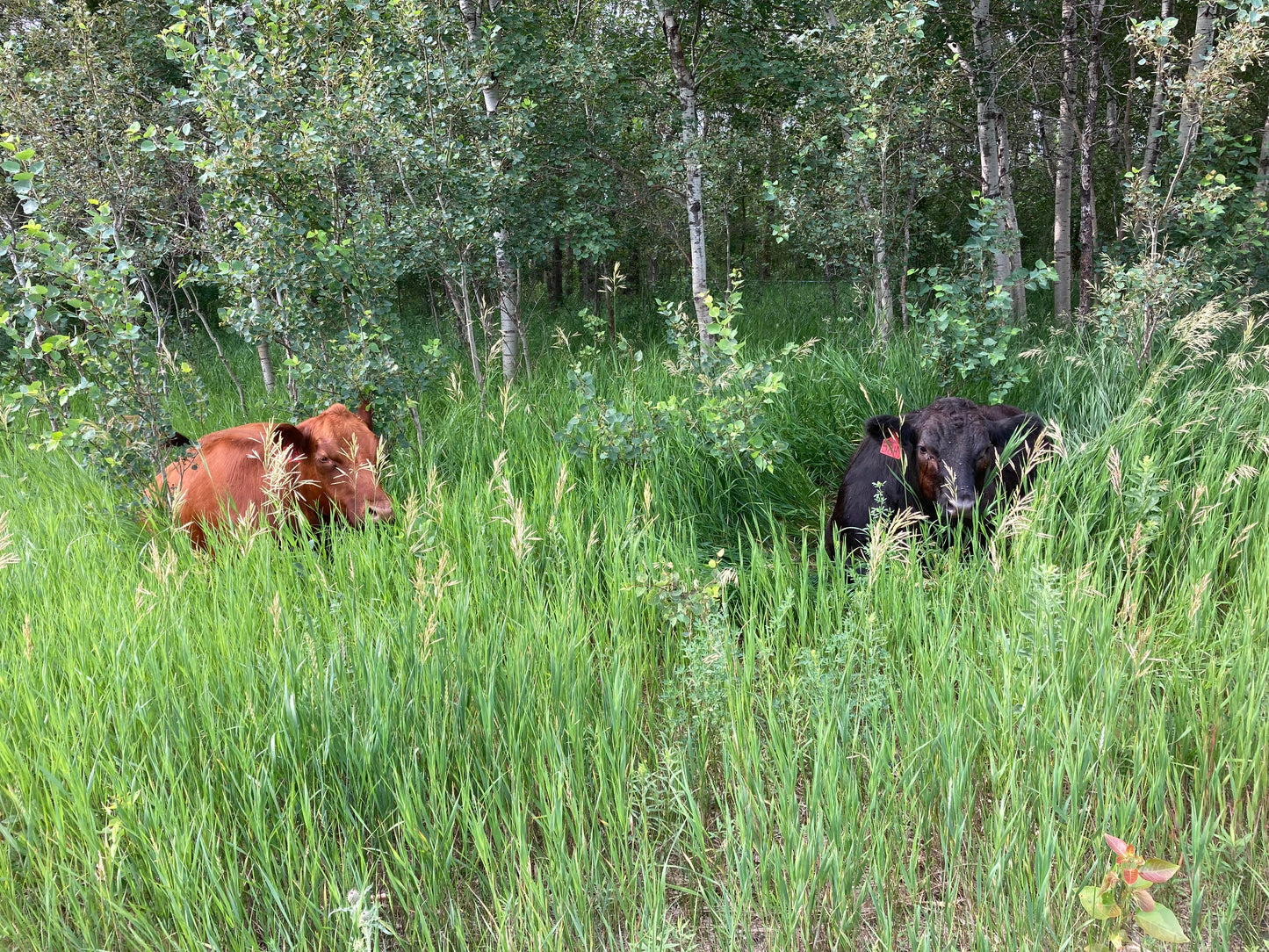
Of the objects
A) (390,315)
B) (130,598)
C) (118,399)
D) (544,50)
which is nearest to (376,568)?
(130,598)

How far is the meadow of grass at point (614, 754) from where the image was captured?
6.64 ft

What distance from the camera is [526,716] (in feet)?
8.18

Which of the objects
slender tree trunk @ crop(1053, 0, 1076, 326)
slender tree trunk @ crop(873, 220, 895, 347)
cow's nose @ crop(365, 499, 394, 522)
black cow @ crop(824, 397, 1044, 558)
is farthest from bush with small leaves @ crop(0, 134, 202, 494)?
slender tree trunk @ crop(1053, 0, 1076, 326)

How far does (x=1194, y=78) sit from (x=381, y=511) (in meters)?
6.44

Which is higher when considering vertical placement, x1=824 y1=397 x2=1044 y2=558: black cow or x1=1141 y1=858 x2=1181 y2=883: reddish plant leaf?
x1=824 y1=397 x2=1044 y2=558: black cow

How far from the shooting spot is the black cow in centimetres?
404

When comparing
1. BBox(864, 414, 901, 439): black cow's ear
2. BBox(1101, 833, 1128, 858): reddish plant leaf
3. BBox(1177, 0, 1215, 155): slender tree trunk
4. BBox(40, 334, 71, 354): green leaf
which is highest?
BBox(1177, 0, 1215, 155): slender tree trunk

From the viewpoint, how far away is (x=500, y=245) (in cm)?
786

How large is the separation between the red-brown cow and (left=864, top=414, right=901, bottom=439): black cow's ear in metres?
2.75

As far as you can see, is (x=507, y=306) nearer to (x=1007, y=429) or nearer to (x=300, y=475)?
(x=300, y=475)

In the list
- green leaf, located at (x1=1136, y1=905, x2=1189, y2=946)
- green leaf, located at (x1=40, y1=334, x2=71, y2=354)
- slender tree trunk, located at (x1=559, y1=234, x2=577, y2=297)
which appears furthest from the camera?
slender tree trunk, located at (x1=559, y1=234, x2=577, y2=297)

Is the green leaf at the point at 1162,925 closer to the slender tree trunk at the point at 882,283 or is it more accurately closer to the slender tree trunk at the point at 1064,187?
the slender tree trunk at the point at 882,283

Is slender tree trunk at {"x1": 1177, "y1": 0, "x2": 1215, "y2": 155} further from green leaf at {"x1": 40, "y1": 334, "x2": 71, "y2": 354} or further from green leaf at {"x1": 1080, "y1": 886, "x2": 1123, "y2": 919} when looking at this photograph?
green leaf at {"x1": 40, "y1": 334, "x2": 71, "y2": 354}

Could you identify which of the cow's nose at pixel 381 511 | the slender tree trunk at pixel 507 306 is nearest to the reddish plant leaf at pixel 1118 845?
the cow's nose at pixel 381 511
